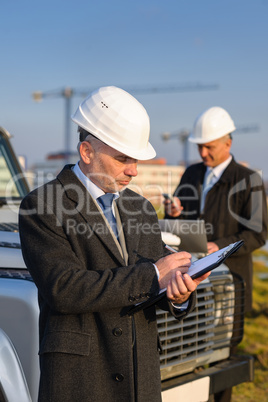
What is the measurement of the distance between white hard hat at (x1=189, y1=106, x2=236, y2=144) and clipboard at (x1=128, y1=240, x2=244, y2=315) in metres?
2.80

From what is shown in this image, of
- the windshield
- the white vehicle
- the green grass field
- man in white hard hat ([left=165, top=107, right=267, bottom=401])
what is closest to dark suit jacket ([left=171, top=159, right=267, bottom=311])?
man in white hard hat ([left=165, top=107, right=267, bottom=401])

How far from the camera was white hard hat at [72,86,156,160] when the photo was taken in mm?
Answer: 2197

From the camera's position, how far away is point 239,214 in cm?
460

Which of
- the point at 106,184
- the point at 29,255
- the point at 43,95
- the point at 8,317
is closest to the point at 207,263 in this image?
the point at 106,184

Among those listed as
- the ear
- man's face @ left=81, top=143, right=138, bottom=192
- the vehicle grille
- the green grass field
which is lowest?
the green grass field

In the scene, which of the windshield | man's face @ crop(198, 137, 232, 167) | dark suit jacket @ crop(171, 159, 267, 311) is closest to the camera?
the windshield

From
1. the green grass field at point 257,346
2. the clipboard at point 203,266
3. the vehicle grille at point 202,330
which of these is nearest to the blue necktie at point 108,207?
the clipboard at point 203,266

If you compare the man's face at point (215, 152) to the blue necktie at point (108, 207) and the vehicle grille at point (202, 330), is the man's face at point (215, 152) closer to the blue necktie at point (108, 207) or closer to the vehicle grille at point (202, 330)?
the vehicle grille at point (202, 330)

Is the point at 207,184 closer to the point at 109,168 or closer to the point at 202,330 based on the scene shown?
the point at 202,330

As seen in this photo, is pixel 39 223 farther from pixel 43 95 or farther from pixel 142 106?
pixel 43 95

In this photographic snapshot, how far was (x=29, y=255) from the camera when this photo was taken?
2.07 meters

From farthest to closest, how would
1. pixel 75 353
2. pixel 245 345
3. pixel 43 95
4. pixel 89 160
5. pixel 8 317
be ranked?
1. pixel 43 95
2. pixel 245 345
3. pixel 8 317
4. pixel 89 160
5. pixel 75 353

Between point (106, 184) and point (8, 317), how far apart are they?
814mm

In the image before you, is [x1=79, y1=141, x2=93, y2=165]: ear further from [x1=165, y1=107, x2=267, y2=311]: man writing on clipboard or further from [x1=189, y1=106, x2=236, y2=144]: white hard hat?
[x1=189, y1=106, x2=236, y2=144]: white hard hat
